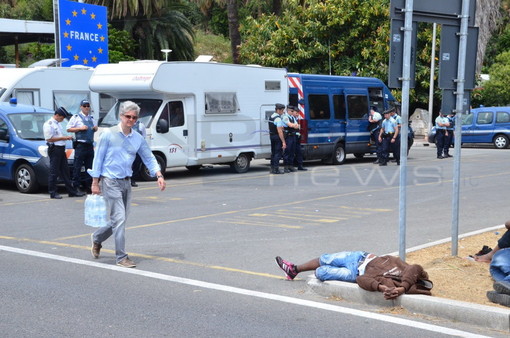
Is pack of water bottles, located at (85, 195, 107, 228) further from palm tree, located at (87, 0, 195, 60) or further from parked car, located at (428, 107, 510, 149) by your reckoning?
palm tree, located at (87, 0, 195, 60)

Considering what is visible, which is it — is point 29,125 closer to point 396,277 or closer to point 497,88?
point 396,277

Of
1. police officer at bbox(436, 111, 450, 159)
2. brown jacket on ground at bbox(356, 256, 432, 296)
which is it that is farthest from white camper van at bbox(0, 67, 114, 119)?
brown jacket on ground at bbox(356, 256, 432, 296)

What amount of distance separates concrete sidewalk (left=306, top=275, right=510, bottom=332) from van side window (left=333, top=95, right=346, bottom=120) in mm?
15404

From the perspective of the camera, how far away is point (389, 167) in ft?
71.7

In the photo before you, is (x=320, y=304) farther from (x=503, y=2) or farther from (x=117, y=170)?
(x=503, y=2)

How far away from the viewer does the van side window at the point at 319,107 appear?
70.9ft

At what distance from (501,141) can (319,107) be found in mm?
12632

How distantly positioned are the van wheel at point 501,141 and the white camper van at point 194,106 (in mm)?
14802

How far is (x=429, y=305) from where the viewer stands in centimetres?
645

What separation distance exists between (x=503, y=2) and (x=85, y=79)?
126 feet

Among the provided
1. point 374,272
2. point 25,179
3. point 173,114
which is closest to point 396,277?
point 374,272

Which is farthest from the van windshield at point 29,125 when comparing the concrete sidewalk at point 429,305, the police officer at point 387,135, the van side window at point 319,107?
the police officer at point 387,135

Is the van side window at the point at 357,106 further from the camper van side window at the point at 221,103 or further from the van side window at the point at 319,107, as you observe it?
the camper van side window at the point at 221,103

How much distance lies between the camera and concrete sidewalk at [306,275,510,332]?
19.9ft
